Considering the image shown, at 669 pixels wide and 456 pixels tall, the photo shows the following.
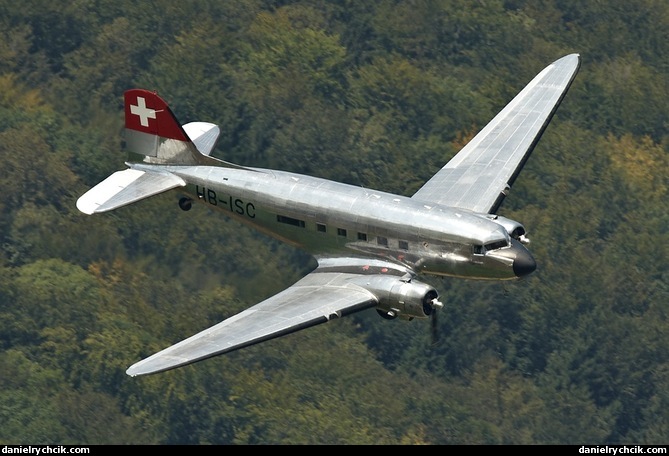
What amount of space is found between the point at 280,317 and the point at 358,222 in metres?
6.25

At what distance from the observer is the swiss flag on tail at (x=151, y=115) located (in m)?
86.0

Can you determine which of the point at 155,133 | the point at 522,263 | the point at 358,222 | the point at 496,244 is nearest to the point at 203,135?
the point at 155,133

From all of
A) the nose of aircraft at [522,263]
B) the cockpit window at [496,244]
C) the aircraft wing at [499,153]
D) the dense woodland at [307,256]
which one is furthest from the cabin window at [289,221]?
the dense woodland at [307,256]

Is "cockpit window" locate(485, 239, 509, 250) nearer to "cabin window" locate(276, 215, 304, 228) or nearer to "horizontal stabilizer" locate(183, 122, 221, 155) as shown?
"cabin window" locate(276, 215, 304, 228)

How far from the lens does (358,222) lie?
79.2 metres

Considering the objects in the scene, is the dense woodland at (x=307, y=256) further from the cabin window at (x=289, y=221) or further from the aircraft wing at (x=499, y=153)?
the cabin window at (x=289, y=221)

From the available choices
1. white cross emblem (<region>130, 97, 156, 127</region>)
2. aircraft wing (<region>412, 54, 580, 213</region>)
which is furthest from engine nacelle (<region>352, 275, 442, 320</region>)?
white cross emblem (<region>130, 97, 156, 127</region>)

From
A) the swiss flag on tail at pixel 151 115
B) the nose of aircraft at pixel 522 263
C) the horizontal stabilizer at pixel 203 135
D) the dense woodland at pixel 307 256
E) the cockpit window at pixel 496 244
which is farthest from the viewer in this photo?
the dense woodland at pixel 307 256

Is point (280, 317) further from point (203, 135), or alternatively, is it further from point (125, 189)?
point (203, 135)

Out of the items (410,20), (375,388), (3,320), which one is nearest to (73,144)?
(3,320)

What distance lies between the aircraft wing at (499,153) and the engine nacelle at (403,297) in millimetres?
7684

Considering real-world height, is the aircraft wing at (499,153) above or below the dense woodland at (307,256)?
above

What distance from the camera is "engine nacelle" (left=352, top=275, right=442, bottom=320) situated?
247 ft

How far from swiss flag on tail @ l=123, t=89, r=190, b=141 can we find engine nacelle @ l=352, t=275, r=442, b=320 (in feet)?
47.2
